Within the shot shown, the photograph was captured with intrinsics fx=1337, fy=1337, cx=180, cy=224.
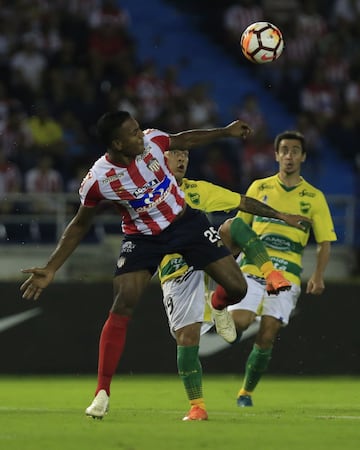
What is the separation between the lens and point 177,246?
892 cm

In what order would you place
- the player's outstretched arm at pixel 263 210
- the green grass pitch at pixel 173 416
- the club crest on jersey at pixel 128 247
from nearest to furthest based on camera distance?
the green grass pitch at pixel 173 416, the club crest on jersey at pixel 128 247, the player's outstretched arm at pixel 263 210

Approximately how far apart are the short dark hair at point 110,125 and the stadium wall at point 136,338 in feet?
17.5

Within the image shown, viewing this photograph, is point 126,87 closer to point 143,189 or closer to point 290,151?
point 290,151

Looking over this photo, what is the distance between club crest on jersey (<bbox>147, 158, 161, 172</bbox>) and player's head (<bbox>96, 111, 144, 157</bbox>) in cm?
13

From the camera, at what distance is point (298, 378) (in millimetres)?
13797

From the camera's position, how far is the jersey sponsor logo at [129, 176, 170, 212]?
29.0 ft

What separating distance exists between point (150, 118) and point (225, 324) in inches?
326

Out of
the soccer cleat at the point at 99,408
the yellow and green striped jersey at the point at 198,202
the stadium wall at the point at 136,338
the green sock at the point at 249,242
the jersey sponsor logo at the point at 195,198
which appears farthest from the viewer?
the stadium wall at the point at 136,338

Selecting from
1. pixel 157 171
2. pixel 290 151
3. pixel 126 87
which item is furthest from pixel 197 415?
pixel 126 87

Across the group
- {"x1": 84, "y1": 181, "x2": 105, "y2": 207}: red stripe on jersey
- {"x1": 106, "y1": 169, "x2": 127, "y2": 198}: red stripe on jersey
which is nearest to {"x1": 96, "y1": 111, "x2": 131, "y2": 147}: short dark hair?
{"x1": 106, "y1": 169, "x2": 127, "y2": 198}: red stripe on jersey

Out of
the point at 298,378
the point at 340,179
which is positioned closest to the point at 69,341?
the point at 298,378

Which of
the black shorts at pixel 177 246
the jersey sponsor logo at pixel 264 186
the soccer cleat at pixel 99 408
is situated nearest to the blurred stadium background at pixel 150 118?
the jersey sponsor logo at pixel 264 186

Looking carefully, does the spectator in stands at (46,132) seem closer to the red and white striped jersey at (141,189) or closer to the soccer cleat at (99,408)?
the red and white striped jersey at (141,189)

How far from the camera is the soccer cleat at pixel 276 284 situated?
9.32m
